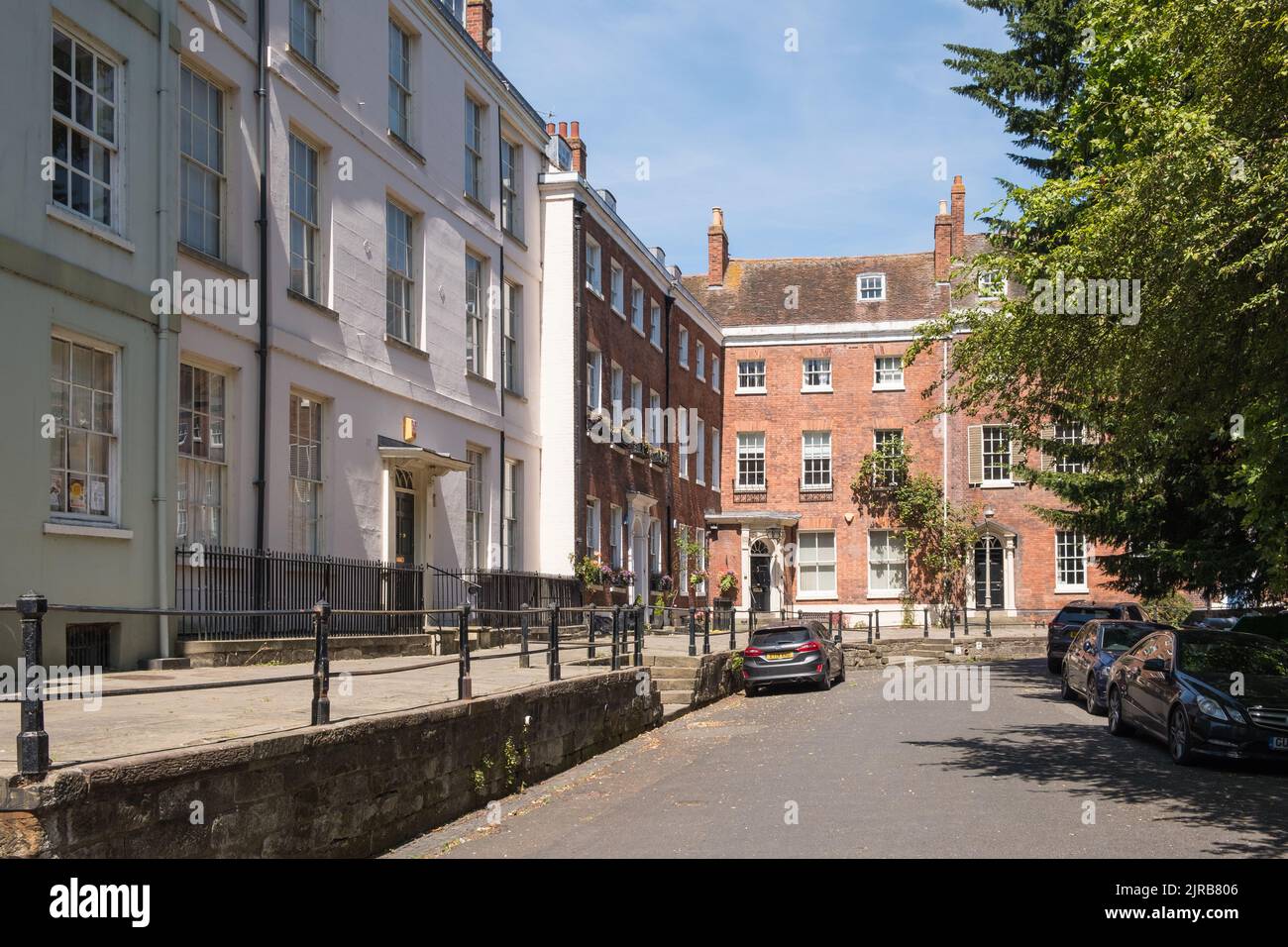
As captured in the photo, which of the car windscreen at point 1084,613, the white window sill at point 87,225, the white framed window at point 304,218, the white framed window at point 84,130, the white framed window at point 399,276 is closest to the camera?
the white window sill at point 87,225

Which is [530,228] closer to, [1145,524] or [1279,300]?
[1145,524]

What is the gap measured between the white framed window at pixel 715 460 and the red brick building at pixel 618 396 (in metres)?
0.62

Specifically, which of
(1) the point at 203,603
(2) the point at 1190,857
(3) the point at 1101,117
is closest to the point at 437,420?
(1) the point at 203,603

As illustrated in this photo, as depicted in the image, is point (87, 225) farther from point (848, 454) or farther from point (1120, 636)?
point (848, 454)

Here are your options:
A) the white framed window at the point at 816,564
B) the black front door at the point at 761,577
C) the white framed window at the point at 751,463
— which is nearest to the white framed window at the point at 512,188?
the white framed window at the point at 751,463

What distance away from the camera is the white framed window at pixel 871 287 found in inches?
1956

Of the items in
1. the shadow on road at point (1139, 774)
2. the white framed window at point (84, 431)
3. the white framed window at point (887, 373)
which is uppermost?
the white framed window at point (887, 373)

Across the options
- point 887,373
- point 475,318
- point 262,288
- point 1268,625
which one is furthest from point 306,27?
point 887,373

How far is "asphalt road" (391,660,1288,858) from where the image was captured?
8.65 m

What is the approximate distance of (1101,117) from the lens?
18891 millimetres

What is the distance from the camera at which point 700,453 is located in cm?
4391

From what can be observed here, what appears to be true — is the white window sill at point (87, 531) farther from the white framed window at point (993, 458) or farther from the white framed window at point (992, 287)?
the white framed window at point (993, 458)

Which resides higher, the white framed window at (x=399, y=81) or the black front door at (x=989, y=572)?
the white framed window at (x=399, y=81)

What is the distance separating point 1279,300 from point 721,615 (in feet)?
88.3
